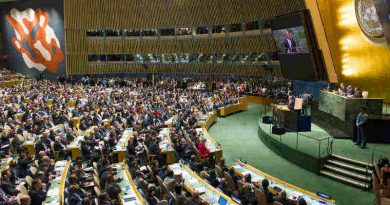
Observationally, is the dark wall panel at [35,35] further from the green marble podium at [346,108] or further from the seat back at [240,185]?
the seat back at [240,185]

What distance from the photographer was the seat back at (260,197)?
7.13 m

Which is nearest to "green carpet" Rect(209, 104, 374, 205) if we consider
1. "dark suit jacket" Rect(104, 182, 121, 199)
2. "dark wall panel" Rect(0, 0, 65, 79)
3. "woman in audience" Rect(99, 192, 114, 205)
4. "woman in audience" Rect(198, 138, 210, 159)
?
"woman in audience" Rect(198, 138, 210, 159)

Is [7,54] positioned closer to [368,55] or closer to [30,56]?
[30,56]

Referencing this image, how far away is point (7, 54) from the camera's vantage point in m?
34.7

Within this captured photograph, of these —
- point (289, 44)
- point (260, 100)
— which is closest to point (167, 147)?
point (289, 44)

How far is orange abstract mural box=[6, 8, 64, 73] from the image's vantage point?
31438 mm

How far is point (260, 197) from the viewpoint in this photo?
721 cm

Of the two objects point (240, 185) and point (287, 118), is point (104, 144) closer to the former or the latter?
point (240, 185)

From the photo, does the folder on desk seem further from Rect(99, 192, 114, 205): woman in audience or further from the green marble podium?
the green marble podium

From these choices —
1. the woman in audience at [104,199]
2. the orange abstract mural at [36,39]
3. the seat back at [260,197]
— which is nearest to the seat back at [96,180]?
the woman in audience at [104,199]

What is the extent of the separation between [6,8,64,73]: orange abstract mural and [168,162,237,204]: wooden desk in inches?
1005

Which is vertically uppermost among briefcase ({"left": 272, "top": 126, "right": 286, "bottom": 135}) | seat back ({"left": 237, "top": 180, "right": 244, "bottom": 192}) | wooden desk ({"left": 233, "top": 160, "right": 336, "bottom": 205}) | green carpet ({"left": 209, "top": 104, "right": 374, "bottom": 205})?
briefcase ({"left": 272, "top": 126, "right": 286, "bottom": 135})

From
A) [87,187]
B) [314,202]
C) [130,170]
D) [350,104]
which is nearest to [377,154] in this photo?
[350,104]

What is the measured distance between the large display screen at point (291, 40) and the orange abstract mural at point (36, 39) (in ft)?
67.5
